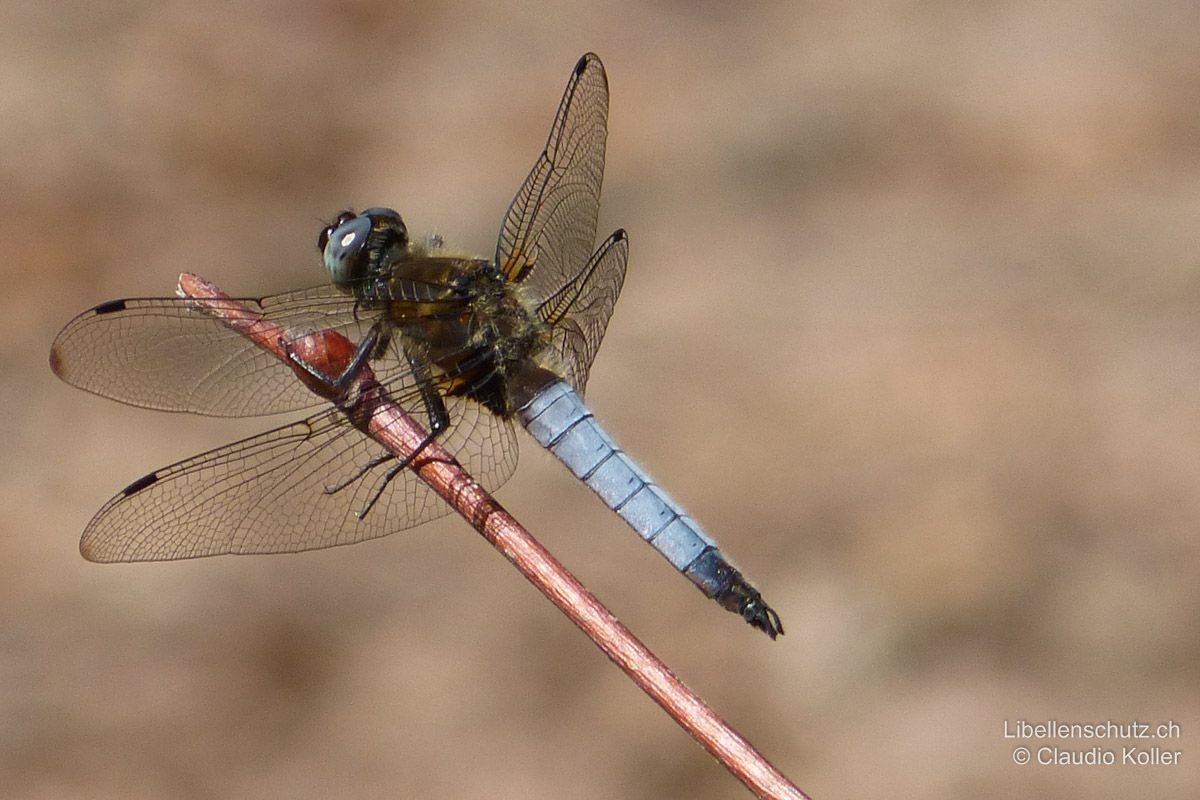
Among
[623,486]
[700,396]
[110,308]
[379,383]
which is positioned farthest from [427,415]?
[700,396]

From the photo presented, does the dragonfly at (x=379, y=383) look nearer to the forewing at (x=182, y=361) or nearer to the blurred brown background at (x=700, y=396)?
the forewing at (x=182, y=361)

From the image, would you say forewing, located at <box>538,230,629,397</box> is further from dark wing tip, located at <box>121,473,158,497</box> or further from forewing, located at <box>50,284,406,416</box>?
dark wing tip, located at <box>121,473,158,497</box>

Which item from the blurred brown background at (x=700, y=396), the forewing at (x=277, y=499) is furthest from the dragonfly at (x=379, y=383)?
the blurred brown background at (x=700, y=396)

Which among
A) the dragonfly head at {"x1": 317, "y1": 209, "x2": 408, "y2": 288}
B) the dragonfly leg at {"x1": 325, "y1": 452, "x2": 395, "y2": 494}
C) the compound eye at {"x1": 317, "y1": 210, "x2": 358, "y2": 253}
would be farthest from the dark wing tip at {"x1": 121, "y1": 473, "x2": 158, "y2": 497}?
the compound eye at {"x1": 317, "y1": 210, "x2": 358, "y2": 253}

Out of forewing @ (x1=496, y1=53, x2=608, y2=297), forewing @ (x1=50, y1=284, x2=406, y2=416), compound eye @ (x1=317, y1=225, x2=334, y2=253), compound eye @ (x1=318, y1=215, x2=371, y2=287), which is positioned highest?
forewing @ (x1=496, y1=53, x2=608, y2=297)

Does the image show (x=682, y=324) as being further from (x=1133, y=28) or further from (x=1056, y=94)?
(x=1133, y=28)

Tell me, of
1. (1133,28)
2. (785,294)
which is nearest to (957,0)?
(1133,28)

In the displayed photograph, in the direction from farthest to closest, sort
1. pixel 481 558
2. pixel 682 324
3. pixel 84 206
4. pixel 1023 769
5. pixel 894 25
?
pixel 894 25
pixel 84 206
pixel 682 324
pixel 481 558
pixel 1023 769
